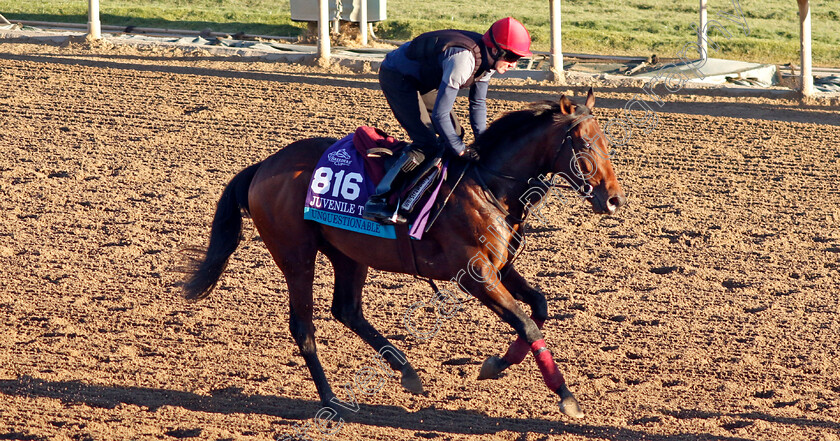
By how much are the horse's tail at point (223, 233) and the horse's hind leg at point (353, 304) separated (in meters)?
0.61

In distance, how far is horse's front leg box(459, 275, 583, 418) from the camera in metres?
4.73

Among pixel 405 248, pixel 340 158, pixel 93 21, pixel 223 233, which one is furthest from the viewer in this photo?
pixel 93 21

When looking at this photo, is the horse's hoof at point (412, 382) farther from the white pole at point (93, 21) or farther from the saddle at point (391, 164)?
the white pole at point (93, 21)

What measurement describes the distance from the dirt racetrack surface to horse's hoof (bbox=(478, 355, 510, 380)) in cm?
10

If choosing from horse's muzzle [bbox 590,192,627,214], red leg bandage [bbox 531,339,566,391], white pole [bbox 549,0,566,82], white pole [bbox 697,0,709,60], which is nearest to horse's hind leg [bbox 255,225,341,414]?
red leg bandage [bbox 531,339,566,391]

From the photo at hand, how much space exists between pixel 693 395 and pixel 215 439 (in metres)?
2.64

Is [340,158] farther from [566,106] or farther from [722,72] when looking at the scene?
[722,72]

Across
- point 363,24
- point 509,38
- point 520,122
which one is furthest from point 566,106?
point 363,24

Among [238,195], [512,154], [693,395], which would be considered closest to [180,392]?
[238,195]

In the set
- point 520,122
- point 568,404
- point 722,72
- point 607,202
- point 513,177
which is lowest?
point 568,404

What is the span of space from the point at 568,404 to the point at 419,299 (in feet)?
6.59

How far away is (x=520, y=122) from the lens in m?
4.88

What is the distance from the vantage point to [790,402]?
498cm

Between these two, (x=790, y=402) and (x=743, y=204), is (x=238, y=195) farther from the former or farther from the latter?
(x=743, y=204)
